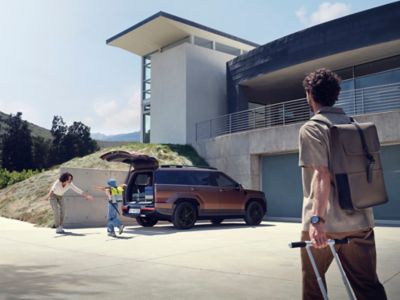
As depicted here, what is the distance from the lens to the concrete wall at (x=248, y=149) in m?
17.6

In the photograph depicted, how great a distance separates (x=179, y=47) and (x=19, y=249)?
17.2 metres

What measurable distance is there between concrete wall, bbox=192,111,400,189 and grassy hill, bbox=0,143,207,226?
2.99 feet

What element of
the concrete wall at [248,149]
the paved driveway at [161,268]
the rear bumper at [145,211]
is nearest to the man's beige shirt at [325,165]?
the paved driveway at [161,268]

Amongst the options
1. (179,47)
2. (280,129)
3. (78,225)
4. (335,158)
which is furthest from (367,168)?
(179,47)

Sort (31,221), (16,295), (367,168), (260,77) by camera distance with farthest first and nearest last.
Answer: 1. (260,77)
2. (31,221)
3. (16,295)
4. (367,168)

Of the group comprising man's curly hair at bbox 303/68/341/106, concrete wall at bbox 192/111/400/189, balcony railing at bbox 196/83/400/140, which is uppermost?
balcony railing at bbox 196/83/400/140

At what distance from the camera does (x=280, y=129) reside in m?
17.9

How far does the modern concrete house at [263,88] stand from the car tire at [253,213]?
3.68 metres

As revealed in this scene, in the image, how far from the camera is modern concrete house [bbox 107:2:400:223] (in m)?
17.0

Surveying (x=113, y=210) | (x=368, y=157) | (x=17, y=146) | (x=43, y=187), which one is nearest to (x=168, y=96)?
(x=43, y=187)

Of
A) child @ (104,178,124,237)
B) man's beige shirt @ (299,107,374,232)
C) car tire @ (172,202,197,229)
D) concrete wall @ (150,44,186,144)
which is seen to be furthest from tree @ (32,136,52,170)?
man's beige shirt @ (299,107,374,232)

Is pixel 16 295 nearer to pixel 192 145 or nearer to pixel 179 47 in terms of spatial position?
pixel 192 145

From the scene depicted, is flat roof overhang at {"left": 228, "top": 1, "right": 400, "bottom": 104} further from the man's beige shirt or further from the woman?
the man's beige shirt

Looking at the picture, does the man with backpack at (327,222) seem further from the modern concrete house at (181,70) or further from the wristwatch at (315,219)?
the modern concrete house at (181,70)
